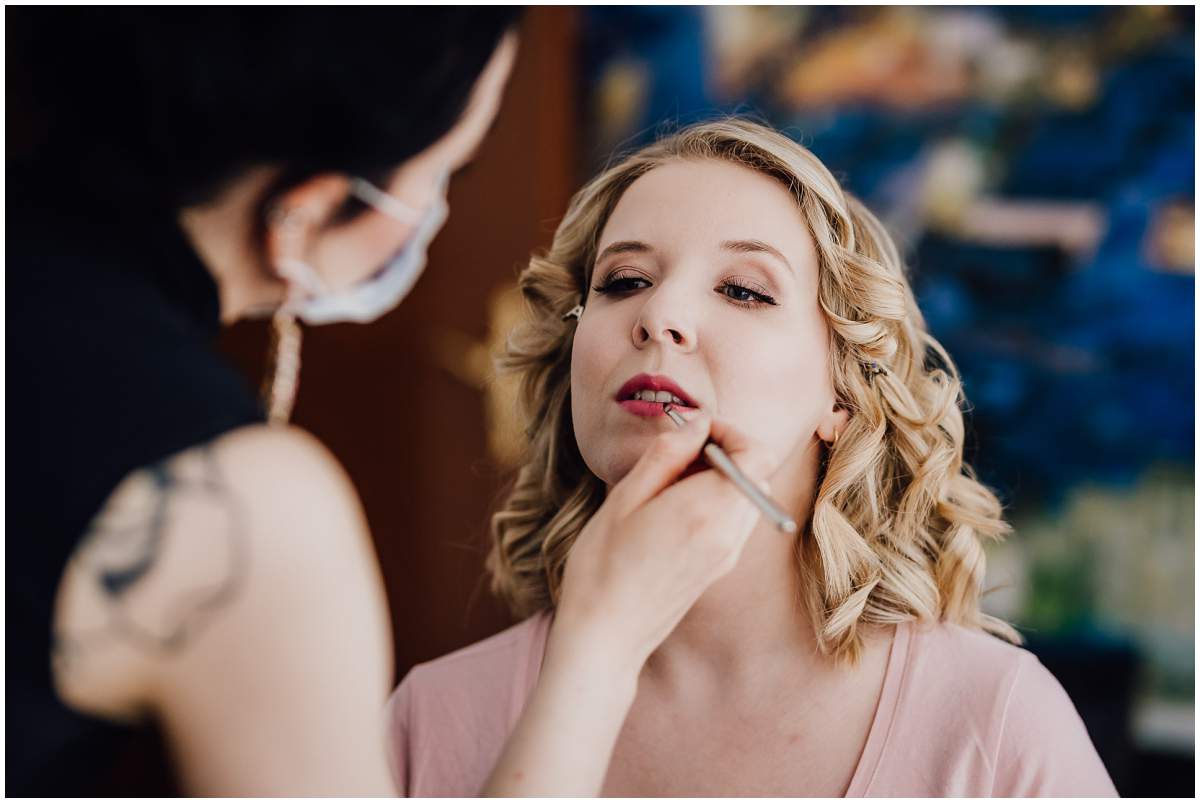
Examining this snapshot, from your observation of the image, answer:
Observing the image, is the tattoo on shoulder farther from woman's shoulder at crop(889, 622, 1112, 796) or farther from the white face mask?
woman's shoulder at crop(889, 622, 1112, 796)

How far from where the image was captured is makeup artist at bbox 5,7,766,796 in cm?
63

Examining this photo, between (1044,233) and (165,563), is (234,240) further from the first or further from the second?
(1044,233)

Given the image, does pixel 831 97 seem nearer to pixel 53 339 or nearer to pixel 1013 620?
pixel 1013 620

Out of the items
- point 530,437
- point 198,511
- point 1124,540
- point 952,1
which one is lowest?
point 1124,540

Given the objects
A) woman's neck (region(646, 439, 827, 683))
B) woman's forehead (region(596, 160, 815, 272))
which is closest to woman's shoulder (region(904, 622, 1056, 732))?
woman's neck (region(646, 439, 827, 683))

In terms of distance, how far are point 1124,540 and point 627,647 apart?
2138 millimetres

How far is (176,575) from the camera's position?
63cm

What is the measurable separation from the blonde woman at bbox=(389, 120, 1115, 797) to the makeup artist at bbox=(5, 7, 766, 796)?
16.0 inches

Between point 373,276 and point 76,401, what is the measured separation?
284mm

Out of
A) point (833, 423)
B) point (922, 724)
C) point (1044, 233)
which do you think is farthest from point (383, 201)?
point (1044, 233)

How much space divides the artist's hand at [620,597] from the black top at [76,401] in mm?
276

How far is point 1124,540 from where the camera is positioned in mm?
2518

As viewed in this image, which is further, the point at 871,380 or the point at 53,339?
the point at 871,380

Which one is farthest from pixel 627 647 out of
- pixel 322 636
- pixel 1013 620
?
pixel 1013 620
